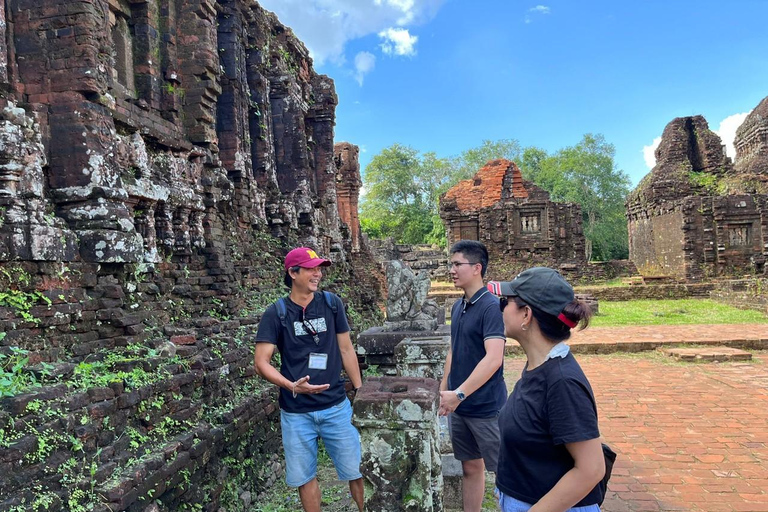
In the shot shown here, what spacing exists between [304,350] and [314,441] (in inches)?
25.3

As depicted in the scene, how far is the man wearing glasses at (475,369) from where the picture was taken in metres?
3.36

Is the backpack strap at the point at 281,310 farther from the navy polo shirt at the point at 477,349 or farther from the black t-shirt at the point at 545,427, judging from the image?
the black t-shirt at the point at 545,427

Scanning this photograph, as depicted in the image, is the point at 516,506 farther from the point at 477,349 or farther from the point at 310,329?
the point at 310,329

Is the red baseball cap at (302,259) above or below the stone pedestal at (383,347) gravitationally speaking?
above

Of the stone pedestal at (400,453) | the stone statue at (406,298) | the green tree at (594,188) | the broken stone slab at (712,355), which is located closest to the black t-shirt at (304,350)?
the stone pedestal at (400,453)

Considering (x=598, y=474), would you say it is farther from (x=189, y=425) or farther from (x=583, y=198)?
(x=583, y=198)

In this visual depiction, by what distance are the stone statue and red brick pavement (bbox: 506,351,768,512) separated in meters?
2.38

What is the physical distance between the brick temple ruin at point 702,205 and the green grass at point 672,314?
14.7 feet

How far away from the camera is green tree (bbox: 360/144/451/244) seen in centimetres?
5144

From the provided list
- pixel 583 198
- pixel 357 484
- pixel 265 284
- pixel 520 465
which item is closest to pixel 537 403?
pixel 520 465

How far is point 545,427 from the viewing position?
190 cm

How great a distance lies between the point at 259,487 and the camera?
4.84 metres

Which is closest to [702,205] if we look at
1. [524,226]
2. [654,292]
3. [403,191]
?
[654,292]

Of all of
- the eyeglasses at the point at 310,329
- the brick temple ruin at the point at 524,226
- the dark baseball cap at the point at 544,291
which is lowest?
the eyeglasses at the point at 310,329
